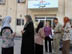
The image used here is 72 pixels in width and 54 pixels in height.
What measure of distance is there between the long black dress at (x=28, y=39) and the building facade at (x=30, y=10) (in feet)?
64.3

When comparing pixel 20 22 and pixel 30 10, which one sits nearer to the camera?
pixel 30 10

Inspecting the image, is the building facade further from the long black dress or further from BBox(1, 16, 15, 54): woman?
BBox(1, 16, 15, 54): woman

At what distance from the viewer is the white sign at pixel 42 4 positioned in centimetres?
2603

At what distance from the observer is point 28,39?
6.77 meters

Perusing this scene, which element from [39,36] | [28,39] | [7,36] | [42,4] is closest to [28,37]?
[28,39]

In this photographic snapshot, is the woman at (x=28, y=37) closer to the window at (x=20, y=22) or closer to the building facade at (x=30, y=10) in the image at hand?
the building facade at (x=30, y=10)

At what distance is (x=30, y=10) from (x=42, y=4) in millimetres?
1937

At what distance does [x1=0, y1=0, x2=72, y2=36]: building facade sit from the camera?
26359 millimetres

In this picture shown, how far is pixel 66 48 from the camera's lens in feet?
27.0

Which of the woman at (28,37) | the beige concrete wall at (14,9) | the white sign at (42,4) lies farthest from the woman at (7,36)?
the beige concrete wall at (14,9)

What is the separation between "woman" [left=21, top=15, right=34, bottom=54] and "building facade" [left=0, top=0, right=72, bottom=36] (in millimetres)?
19569

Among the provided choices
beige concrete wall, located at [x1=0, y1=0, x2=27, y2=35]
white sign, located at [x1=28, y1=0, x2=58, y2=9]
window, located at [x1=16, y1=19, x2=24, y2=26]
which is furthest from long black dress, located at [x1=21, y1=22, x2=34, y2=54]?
window, located at [x1=16, y1=19, x2=24, y2=26]

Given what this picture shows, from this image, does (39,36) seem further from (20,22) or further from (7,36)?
(20,22)

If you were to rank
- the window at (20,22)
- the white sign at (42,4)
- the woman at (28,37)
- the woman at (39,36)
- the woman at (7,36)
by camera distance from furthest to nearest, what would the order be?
the window at (20,22) < the white sign at (42,4) < the woman at (39,36) < the woman at (28,37) < the woman at (7,36)
